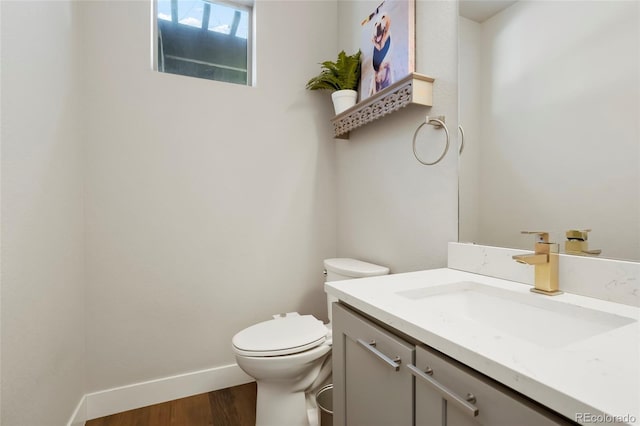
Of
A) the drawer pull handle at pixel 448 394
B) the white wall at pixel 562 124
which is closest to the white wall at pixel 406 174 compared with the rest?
the white wall at pixel 562 124

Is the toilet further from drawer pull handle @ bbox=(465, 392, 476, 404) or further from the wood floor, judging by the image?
drawer pull handle @ bbox=(465, 392, 476, 404)

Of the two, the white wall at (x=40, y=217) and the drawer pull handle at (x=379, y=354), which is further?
the white wall at (x=40, y=217)

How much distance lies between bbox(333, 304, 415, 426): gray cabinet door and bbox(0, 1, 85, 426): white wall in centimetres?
93

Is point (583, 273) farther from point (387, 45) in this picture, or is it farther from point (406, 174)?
point (387, 45)

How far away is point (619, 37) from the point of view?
0.79 meters

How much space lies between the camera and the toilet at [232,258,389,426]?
1309 millimetres

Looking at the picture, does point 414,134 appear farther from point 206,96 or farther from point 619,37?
point 206,96

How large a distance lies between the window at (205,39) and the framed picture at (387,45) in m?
0.76

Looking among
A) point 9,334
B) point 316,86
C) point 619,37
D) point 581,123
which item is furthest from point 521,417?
point 316,86

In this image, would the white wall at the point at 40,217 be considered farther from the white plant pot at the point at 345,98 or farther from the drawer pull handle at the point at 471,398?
the white plant pot at the point at 345,98

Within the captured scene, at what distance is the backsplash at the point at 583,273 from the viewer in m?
0.75

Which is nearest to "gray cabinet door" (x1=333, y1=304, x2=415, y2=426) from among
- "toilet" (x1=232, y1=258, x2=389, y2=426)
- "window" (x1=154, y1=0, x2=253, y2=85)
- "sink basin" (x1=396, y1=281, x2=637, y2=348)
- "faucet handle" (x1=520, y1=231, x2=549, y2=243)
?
"sink basin" (x1=396, y1=281, x2=637, y2=348)

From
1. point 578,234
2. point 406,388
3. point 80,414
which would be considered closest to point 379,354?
point 406,388

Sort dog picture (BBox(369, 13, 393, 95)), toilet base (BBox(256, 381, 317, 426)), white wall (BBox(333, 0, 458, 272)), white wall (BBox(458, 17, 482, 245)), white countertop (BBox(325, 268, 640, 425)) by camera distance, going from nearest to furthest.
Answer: white countertop (BBox(325, 268, 640, 425)) → white wall (BBox(458, 17, 482, 245)) → white wall (BBox(333, 0, 458, 272)) → toilet base (BBox(256, 381, 317, 426)) → dog picture (BBox(369, 13, 393, 95))
